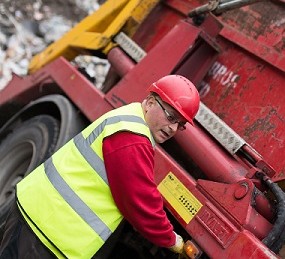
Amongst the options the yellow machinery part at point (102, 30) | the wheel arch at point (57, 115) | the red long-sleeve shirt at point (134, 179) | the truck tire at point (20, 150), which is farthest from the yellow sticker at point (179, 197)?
the yellow machinery part at point (102, 30)

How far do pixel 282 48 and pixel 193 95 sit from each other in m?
0.90

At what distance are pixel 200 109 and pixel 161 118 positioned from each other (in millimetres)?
751

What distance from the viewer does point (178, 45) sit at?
10.2 ft

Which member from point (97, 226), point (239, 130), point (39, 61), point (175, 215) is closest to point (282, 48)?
point (239, 130)

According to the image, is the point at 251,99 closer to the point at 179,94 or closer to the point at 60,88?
the point at 179,94

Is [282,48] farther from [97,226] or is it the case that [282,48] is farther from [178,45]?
[97,226]

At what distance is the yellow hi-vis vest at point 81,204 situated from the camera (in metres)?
2.14

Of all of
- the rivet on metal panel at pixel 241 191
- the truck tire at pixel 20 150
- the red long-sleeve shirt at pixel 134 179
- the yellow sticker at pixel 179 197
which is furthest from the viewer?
the truck tire at pixel 20 150

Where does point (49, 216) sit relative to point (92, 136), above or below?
below

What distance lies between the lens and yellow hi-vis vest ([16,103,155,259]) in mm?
2141

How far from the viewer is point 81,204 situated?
7.06 feet

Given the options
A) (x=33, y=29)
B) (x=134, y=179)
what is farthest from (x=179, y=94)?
(x=33, y=29)

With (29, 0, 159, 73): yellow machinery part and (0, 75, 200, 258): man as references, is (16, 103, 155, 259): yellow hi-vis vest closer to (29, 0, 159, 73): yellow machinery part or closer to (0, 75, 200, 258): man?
(0, 75, 200, 258): man

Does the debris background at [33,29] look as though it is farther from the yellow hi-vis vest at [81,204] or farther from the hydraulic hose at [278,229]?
the hydraulic hose at [278,229]
